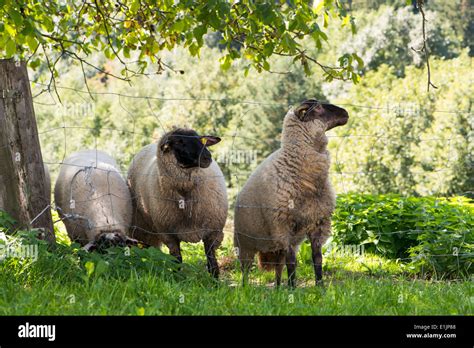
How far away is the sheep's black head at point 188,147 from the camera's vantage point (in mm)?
6457

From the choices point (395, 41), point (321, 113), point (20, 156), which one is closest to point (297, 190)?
point (321, 113)

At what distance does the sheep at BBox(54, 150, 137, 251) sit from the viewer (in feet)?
21.8

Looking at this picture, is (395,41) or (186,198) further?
(395,41)

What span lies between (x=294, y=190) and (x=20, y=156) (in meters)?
2.42

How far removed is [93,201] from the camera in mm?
6855

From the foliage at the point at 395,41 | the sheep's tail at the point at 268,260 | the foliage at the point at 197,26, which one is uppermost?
the foliage at the point at 395,41

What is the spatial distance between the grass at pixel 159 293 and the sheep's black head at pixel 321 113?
4.78 ft

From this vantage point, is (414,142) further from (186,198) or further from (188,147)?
(188,147)

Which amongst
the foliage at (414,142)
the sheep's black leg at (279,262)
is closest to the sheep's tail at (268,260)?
the sheep's black leg at (279,262)

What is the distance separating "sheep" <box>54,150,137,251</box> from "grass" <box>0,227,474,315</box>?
763 mm

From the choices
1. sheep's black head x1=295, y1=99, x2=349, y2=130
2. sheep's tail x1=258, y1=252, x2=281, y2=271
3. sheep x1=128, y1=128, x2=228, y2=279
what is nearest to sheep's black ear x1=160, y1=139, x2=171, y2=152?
sheep x1=128, y1=128, x2=228, y2=279

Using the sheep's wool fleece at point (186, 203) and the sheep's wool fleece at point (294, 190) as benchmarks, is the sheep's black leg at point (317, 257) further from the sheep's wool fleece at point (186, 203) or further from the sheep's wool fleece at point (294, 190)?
the sheep's wool fleece at point (186, 203)

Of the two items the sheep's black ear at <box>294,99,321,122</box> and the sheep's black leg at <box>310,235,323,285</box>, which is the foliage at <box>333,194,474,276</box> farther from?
the sheep's black ear at <box>294,99,321,122</box>
